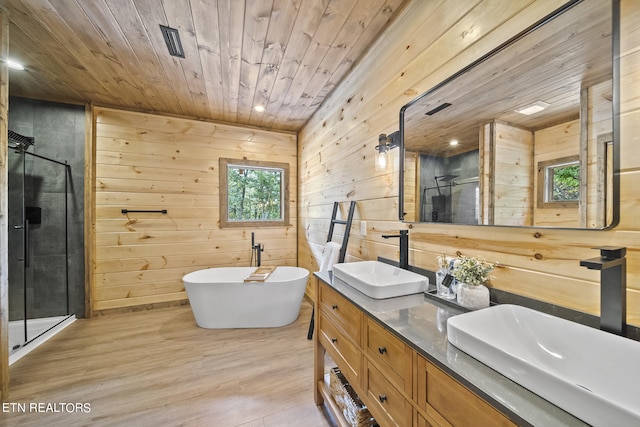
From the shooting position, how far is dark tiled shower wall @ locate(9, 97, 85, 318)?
2.70 metres

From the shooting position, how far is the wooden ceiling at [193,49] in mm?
1627

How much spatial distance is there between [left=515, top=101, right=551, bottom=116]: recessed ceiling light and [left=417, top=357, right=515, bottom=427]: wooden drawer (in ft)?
3.32

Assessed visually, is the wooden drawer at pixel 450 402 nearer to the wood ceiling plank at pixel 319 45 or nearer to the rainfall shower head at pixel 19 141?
the wood ceiling plank at pixel 319 45

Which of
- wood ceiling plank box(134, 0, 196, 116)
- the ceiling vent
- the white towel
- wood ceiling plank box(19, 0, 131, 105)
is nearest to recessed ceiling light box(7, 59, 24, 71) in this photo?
wood ceiling plank box(19, 0, 131, 105)

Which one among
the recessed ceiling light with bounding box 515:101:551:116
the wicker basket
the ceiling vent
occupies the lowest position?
the wicker basket

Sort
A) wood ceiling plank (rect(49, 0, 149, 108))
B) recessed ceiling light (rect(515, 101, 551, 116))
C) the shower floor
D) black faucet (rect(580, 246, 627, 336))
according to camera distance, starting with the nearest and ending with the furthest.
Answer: black faucet (rect(580, 246, 627, 336)) < recessed ceiling light (rect(515, 101, 551, 116)) < wood ceiling plank (rect(49, 0, 149, 108)) < the shower floor

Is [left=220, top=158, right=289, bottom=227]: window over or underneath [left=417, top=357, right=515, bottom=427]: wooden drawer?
over

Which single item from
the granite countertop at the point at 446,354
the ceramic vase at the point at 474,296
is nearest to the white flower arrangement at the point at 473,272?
the ceramic vase at the point at 474,296

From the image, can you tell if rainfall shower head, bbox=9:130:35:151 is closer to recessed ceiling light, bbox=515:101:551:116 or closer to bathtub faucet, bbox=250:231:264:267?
bathtub faucet, bbox=250:231:264:267

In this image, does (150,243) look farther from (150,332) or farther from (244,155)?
(244,155)

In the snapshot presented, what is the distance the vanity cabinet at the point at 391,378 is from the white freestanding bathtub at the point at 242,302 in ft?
4.08

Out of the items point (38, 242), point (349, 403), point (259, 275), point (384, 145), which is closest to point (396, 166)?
point (384, 145)

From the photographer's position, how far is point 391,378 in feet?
2.96

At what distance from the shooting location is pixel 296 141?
3908 millimetres
